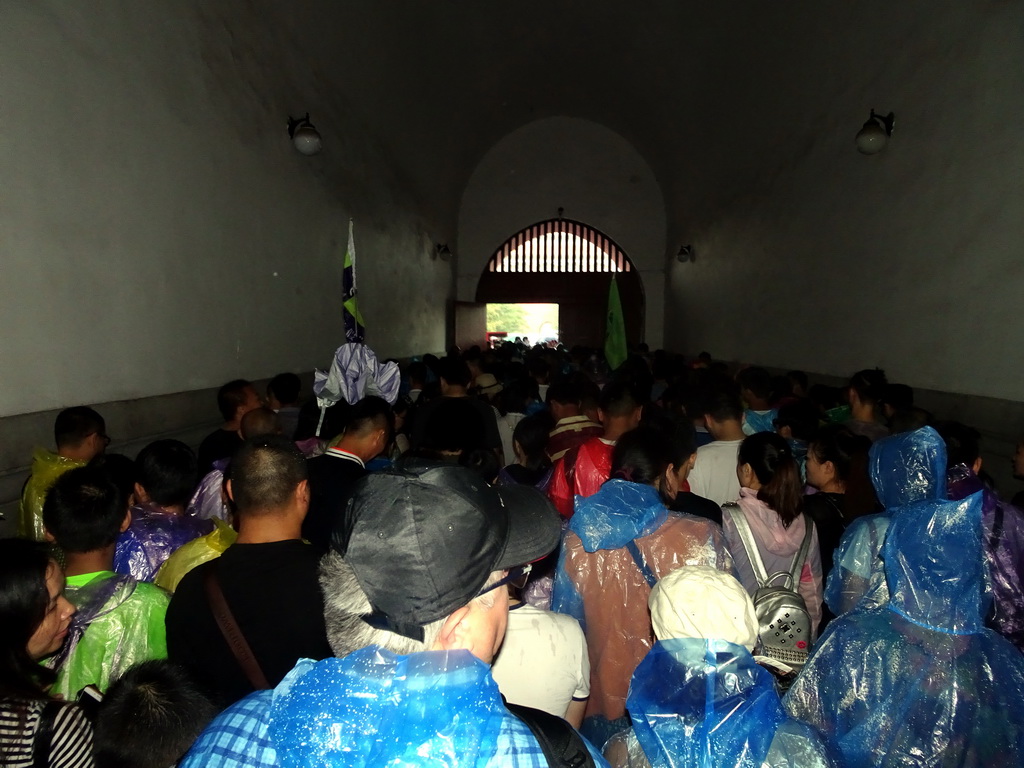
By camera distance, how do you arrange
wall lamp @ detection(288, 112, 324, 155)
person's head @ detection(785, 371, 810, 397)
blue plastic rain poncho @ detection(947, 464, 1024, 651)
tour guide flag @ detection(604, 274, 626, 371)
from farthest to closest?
tour guide flag @ detection(604, 274, 626, 371) → wall lamp @ detection(288, 112, 324, 155) → person's head @ detection(785, 371, 810, 397) → blue plastic rain poncho @ detection(947, 464, 1024, 651)

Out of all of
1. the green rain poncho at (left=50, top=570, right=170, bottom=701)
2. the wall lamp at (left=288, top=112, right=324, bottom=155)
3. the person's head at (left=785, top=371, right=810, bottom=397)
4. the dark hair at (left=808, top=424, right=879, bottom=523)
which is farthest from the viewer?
the wall lamp at (left=288, top=112, right=324, bottom=155)

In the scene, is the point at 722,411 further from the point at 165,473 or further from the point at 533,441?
the point at 165,473

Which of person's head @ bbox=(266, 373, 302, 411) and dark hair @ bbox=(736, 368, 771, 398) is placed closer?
dark hair @ bbox=(736, 368, 771, 398)

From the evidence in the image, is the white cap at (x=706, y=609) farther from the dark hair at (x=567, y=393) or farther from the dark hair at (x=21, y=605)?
the dark hair at (x=567, y=393)

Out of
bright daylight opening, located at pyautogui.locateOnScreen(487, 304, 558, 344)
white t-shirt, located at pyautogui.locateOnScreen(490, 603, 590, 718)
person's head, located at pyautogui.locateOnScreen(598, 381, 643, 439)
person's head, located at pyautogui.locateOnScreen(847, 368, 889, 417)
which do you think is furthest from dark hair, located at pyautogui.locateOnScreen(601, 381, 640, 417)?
bright daylight opening, located at pyautogui.locateOnScreen(487, 304, 558, 344)

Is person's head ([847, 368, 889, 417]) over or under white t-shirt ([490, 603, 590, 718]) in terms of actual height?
over

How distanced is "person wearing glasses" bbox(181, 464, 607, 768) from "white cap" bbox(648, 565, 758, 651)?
418 mm

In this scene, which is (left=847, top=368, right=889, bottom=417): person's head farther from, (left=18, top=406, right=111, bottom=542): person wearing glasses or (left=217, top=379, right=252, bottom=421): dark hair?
(left=18, top=406, right=111, bottom=542): person wearing glasses

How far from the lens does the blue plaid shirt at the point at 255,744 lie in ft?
2.74

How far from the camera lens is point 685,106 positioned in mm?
11266

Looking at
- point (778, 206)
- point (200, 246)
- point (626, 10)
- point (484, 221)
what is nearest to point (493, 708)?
point (200, 246)

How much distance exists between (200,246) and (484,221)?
11656 millimetres

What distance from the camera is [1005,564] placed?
2258 millimetres

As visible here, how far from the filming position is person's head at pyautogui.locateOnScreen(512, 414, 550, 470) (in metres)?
3.75
